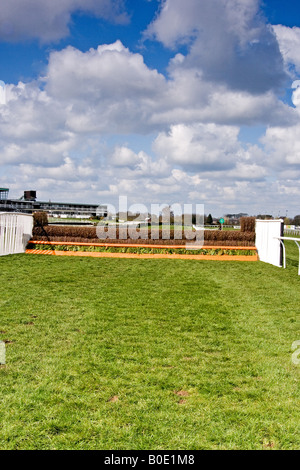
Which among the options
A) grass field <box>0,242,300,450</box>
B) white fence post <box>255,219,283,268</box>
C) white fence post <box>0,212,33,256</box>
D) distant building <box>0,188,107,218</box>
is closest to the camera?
grass field <box>0,242,300,450</box>

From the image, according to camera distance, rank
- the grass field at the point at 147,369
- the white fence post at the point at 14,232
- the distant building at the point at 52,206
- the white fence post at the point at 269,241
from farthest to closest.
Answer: the distant building at the point at 52,206 → the white fence post at the point at 14,232 → the white fence post at the point at 269,241 → the grass field at the point at 147,369

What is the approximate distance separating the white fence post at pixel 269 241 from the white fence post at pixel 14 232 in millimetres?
10272

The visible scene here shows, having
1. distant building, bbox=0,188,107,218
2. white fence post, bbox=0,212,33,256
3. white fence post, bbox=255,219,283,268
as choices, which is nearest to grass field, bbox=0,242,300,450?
white fence post, bbox=255,219,283,268

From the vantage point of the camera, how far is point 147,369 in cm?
376

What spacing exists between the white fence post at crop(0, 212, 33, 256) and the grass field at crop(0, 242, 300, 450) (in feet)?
19.9

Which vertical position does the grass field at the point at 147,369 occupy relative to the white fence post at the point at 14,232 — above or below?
below

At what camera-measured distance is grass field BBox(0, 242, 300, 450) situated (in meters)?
2.63

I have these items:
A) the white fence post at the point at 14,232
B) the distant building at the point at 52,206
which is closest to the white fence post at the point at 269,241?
the white fence post at the point at 14,232

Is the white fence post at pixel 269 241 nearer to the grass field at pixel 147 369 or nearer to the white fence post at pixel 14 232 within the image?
the grass field at pixel 147 369

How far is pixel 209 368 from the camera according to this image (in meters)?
3.83

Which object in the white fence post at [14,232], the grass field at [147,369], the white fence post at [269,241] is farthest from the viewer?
the white fence post at [14,232]

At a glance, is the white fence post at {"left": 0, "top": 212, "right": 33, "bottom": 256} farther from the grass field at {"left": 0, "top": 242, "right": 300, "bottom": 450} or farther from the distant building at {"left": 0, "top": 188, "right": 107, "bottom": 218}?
the distant building at {"left": 0, "top": 188, "right": 107, "bottom": 218}

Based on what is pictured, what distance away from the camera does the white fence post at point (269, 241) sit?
1334cm
